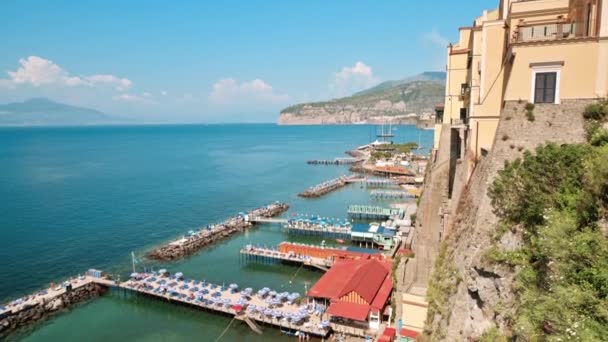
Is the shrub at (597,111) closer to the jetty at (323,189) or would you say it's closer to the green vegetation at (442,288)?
the green vegetation at (442,288)

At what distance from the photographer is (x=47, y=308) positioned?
29375mm

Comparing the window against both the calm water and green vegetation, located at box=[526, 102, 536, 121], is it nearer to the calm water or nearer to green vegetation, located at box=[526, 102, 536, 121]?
green vegetation, located at box=[526, 102, 536, 121]

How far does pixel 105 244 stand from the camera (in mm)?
43344

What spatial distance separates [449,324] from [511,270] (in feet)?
10.4

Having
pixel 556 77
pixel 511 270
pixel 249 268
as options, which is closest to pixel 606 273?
pixel 511 270

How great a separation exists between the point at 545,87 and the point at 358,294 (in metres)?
17.1

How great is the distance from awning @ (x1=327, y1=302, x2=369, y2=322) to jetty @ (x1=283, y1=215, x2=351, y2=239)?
66.8ft

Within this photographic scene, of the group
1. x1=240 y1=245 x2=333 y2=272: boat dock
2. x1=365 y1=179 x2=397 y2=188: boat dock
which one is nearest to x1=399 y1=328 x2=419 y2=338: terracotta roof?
x1=240 y1=245 x2=333 y2=272: boat dock

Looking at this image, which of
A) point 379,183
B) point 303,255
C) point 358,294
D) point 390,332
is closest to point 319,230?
point 303,255

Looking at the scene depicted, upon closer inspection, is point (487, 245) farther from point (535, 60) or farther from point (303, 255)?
point (303, 255)

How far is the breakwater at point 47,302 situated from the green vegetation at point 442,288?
93.4ft

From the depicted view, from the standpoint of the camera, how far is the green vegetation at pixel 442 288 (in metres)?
14.1

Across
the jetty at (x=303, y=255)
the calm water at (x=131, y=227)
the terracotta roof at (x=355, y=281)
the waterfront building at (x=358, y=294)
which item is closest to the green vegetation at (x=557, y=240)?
the waterfront building at (x=358, y=294)

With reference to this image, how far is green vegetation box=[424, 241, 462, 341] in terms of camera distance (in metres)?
14.1
